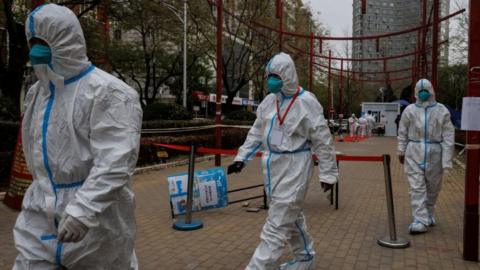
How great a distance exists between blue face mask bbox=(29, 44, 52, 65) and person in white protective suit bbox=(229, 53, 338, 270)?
2106mm

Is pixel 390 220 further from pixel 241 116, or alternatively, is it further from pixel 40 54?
pixel 241 116

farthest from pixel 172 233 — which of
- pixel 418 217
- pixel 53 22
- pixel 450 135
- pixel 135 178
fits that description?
pixel 135 178

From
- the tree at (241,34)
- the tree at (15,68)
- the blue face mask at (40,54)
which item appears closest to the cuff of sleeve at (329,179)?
the blue face mask at (40,54)

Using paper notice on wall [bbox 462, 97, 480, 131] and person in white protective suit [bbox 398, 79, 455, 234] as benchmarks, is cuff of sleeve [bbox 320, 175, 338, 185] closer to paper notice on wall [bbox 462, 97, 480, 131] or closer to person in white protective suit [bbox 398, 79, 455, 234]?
paper notice on wall [bbox 462, 97, 480, 131]

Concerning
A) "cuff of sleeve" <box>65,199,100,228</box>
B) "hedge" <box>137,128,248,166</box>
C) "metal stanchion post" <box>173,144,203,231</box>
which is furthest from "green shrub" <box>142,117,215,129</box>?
"cuff of sleeve" <box>65,199,100,228</box>

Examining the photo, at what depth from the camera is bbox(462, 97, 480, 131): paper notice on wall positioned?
4.58 meters

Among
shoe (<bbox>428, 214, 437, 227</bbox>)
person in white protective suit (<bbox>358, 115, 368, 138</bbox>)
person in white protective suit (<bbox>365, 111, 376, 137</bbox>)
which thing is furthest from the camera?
person in white protective suit (<bbox>365, 111, 376, 137</bbox>)

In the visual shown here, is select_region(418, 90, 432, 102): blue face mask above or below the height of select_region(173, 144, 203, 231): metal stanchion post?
above

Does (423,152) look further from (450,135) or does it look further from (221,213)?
(221,213)

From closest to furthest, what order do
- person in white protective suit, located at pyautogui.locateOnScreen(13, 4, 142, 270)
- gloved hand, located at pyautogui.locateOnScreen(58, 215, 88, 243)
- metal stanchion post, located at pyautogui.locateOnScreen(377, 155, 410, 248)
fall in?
gloved hand, located at pyautogui.locateOnScreen(58, 215, 88, 243), person in white protective suit, located at pyautogui.locateOnScreen(13, 4, 142, 270), metal stanchion post, located at pyautogui.locateOnScreen(377, 155, 410, 248)

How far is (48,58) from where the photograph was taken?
2.27 metres

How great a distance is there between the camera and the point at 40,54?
2248 mm

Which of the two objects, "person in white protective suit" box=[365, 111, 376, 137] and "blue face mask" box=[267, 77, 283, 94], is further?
"person in white protective suit" box=[365, 111, 376, 137]

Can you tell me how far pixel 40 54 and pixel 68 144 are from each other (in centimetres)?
45
